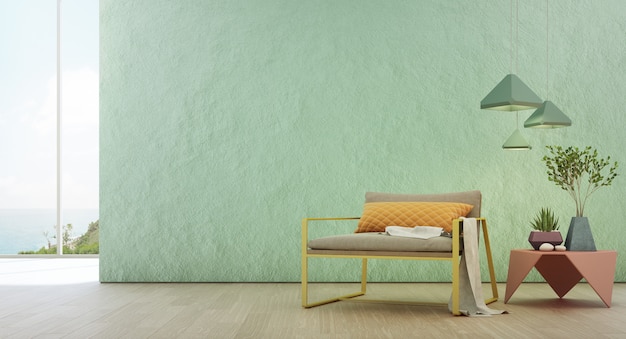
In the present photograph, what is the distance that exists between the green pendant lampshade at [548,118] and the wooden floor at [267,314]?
1.21 metres

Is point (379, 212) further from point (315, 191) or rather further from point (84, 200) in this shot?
point (84, 200)

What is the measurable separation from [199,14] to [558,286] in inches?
142

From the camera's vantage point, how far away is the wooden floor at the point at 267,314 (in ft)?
11.7

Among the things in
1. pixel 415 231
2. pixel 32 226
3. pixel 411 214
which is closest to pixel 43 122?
pixel 32 226

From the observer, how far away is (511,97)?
4547mm

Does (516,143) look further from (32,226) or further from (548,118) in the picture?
(32,226)

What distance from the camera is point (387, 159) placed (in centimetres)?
602

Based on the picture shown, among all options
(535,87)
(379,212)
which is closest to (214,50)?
(379,212)

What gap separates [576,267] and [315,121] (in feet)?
8.02

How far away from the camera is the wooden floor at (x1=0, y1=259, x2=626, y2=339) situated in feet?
11.7

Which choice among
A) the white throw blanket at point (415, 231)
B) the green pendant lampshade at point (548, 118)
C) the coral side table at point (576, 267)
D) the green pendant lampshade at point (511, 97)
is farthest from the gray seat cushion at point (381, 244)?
the green pendant lampshade at point (548, 118)

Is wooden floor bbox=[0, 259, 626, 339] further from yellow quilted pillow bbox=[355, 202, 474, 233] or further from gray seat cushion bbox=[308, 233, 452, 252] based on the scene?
yellow quilted pillow bbox=[355, 202, 474, 233]

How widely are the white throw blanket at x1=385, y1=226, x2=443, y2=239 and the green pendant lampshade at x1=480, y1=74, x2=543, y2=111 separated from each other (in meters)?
0.88

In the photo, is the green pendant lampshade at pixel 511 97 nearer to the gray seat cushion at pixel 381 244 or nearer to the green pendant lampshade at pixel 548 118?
the green pendant lampshade at pixel 548 118
